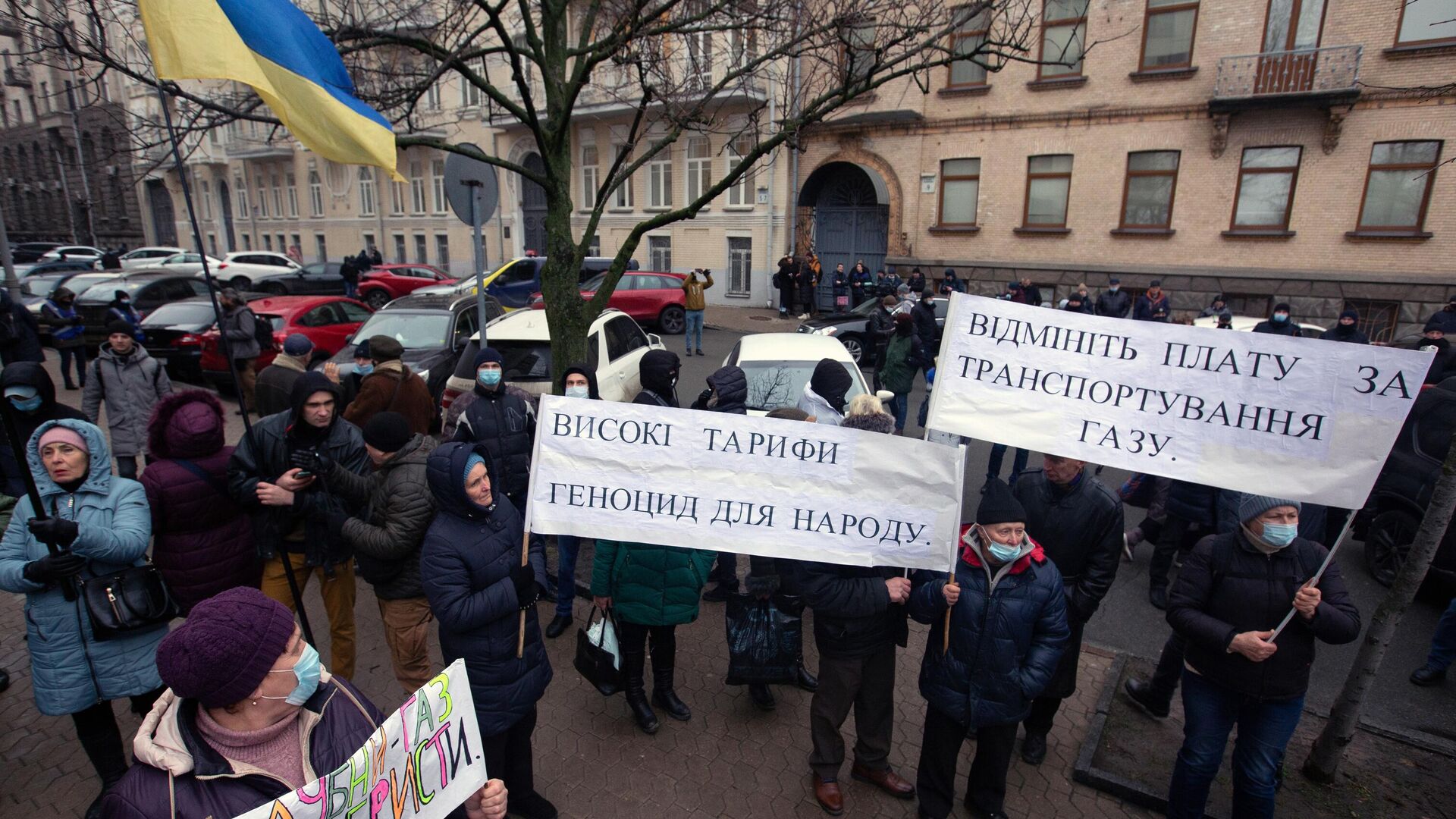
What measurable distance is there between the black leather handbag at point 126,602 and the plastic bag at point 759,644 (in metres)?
2.74

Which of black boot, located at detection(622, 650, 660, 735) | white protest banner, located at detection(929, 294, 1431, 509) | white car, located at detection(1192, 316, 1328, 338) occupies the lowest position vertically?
black boot, located at detection(622, 650, 660, 735)

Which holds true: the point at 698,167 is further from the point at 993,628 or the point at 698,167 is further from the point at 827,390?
the point at 993,628

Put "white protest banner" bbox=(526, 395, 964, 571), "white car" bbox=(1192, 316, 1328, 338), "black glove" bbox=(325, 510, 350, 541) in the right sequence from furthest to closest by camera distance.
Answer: "white car" bbox=(1192, 316, 1328, 338), "black glove" bbox=(325, 510, 350, 541), "white protest banner" bbox=(526, 395, 964, 571)

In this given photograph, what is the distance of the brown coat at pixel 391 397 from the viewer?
231 inches

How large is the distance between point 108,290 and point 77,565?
49.6 feet

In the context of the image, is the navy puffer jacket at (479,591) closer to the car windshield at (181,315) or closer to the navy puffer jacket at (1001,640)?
the navy puffer jacket at (1001,640)

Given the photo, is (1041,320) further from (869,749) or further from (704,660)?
(704,660)

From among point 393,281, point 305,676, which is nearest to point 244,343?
point 305,676

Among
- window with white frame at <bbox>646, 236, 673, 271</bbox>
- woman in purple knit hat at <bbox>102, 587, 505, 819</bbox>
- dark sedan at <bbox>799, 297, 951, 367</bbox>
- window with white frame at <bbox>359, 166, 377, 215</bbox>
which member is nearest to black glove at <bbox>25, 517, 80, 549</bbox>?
woman in purple knit hat at <bbox>102, 587, 505, 819</bbox>

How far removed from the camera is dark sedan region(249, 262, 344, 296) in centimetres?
2453

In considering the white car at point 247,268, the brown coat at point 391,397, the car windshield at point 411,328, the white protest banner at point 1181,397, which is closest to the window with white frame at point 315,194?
the white car at point 247,268

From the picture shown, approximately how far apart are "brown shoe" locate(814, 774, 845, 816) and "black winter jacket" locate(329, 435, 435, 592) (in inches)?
89.6

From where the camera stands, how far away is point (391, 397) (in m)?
5.90

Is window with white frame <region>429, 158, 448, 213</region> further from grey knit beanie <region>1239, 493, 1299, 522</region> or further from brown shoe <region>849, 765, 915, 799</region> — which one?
grey knit beanie <region>1239, 493, 1299, 522</region>
